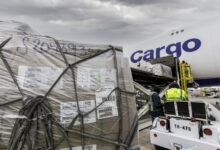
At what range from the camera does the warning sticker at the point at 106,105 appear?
1841 mm

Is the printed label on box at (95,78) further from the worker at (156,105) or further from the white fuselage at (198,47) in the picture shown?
the white fuselage at (198,47)

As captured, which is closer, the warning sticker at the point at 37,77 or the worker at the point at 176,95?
the warning sticker at the point at 37,77

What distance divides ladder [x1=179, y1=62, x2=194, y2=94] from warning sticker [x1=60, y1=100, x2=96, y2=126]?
5.05 metres

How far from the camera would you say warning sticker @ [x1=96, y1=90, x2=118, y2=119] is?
1.84m

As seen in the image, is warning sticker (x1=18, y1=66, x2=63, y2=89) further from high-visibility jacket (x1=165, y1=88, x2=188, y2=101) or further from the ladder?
the ladder

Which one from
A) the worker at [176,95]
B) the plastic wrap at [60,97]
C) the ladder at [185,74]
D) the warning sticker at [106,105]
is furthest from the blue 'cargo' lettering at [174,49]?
the warning sticker at [106,105]

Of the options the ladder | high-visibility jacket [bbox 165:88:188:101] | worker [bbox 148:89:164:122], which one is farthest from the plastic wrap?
the ladder

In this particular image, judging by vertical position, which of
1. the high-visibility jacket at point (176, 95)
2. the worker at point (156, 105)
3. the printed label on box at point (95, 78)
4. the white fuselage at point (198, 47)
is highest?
the white fuselage at point (198, 47)

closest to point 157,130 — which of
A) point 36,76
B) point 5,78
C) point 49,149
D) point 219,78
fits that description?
point 49,149

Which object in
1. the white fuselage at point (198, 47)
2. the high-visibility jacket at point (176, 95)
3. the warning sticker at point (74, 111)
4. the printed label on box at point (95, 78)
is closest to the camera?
the warning sticker at point (74, 111)

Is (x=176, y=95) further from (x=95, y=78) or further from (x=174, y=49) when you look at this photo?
(x=174, y=49)

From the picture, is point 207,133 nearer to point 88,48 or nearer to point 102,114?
point 102,114

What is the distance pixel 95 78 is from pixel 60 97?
1.68 feet

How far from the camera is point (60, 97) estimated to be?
65.9 inches
